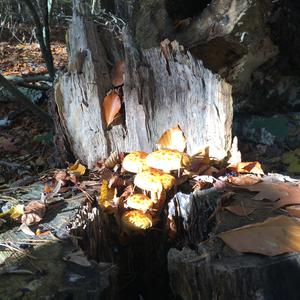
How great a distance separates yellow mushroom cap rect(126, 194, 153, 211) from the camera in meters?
2.61

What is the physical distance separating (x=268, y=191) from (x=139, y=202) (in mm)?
860

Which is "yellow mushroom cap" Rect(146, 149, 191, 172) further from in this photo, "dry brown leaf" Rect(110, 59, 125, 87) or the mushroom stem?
"dry brown leaf" Rect(110, 59, 125, 87)

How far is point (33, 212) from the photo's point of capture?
8.52ft

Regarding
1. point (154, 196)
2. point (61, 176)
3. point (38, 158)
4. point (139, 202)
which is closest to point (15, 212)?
point (61, 176)

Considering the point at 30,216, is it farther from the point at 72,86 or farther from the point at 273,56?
the point at 273,56

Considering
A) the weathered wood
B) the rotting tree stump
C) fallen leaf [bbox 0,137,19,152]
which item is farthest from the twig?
fallen leaf [bbox 0,137,19,152]

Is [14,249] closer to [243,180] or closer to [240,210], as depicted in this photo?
[240,210]

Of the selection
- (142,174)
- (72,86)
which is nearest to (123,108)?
(72,86)

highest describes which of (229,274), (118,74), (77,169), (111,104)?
(118,74)

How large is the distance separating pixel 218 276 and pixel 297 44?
12.6 ft

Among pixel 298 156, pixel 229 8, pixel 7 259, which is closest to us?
pixel 7 259

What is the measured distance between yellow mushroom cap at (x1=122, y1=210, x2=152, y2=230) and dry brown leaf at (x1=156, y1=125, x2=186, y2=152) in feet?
2.67

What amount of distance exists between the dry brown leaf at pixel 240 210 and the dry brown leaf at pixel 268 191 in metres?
0.17

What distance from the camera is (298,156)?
15.7 feet
